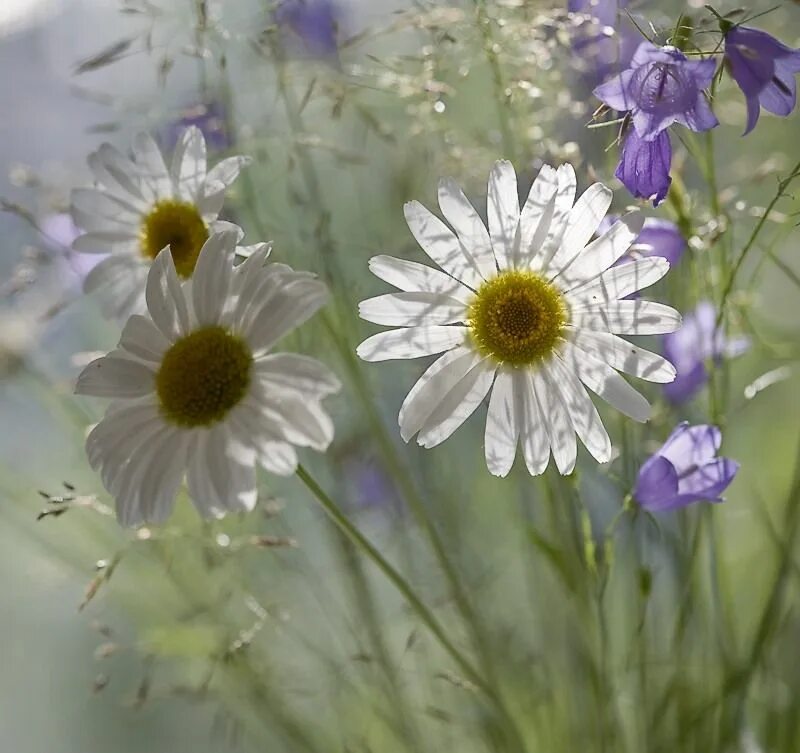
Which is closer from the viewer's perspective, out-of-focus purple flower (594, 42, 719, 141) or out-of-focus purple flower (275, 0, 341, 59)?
out-of-focus purple flower (594, 42, 719, 141)

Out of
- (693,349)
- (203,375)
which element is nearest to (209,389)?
(203,375)

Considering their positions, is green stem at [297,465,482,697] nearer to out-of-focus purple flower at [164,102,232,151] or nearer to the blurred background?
the blurred background

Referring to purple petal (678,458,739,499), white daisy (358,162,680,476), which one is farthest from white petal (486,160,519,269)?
purple petal (678,458,739,499)

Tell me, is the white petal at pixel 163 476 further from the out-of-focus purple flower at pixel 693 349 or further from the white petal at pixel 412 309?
the out-of-focus purple flower at pixel 693 349

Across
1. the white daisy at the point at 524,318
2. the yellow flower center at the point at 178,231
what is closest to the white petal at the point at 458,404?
the white daisy at the point at 524,318

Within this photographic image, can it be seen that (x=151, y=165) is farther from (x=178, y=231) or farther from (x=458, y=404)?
(x=458, y=404)

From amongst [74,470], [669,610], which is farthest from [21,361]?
[669,610]

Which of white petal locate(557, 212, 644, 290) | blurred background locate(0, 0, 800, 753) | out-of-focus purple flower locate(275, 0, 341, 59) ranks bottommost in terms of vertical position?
blurred background locate(0, 0, 800, 753)

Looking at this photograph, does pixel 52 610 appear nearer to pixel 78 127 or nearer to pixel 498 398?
pixel 78 127
